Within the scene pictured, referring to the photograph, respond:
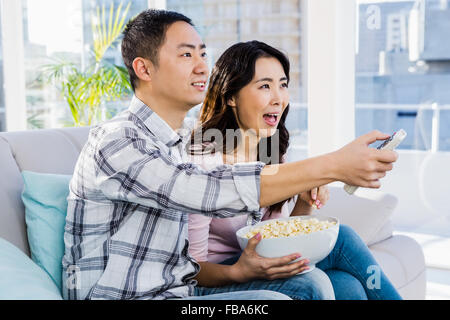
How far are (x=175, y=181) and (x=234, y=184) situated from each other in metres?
0.12

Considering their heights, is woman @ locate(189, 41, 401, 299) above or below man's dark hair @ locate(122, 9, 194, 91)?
below

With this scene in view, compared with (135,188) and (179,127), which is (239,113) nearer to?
(179,127)

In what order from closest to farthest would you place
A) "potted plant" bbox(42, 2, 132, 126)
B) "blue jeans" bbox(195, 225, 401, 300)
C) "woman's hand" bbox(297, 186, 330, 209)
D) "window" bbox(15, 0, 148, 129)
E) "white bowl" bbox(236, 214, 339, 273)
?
"white bowl" bbox(236, 214, 339, 273), "blue jeans" bbox(195, 225, 401, 300), "woman's hand" bbox(297, 186, 330, 209), "potted plant" bbox(42, 2, 132, 126), "window" bbox(15, 0, 148, 129)

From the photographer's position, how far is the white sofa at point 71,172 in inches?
59.2

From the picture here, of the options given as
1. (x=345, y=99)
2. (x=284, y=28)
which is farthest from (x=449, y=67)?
(x=284, y=28)

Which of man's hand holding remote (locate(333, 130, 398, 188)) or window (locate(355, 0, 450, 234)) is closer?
man's hand holding remote (locate(333, 130, 398, 188))

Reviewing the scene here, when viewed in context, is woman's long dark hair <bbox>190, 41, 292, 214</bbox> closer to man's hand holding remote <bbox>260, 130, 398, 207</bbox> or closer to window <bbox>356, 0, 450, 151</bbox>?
man's hand holding remote <bbox>260, 130, 398, 207</bbox>

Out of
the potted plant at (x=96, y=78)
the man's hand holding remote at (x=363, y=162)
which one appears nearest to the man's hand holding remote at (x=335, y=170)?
the man's hand holding remote at (x=363, y=162)

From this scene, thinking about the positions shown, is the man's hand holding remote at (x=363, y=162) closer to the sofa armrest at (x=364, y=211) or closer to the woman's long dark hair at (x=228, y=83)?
the woman's long dark hair at (x=228, y=83)

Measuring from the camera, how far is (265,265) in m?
1.31

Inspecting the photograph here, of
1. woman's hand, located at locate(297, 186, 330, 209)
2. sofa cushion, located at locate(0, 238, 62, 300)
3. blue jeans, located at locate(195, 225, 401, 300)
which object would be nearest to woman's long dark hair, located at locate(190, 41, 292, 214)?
woman's hand, located at locate(297, 186, 330, 209)

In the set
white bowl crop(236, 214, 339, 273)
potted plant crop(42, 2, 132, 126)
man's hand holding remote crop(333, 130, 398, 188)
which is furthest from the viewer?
potted plant crop(42, 2, 132, 126)

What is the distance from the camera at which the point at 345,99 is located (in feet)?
11.4

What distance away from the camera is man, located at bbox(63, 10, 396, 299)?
42.9 inches
